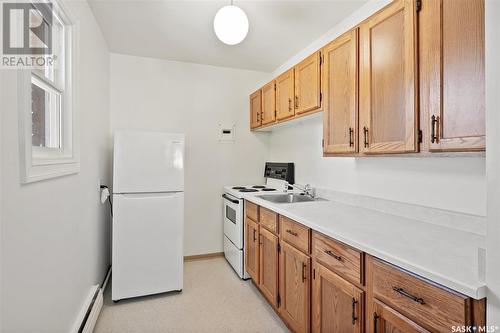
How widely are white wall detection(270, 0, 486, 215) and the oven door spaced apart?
0.78m

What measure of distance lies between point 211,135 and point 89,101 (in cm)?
155

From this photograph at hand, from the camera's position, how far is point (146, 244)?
241cm

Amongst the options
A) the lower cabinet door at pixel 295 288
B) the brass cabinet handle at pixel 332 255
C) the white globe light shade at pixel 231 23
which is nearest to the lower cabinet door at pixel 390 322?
the brass cabinet handle at pixel 332 255

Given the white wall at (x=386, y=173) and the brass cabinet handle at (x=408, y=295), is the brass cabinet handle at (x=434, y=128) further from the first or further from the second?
the brass cabinet handle at (x=408, y=295)

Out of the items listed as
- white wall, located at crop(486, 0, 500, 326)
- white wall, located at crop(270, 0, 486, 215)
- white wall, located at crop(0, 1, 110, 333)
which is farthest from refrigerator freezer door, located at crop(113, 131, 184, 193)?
white wall, located at crop(486, 0, 500, 326)

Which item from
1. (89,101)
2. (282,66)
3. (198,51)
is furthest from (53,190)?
(282,66)

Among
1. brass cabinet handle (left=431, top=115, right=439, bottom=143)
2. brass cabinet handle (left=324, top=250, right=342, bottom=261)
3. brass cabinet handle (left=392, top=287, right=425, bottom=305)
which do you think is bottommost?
brass cabinet handle (left=392, top=287, right=425, bottom=305)

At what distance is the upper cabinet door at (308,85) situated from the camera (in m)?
2.10

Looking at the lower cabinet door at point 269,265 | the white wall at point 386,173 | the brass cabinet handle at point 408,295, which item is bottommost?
the lower cabinet door at point 269,265

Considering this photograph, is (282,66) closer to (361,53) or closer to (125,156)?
(361,53)

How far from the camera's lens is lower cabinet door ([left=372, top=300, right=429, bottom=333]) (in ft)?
3.20

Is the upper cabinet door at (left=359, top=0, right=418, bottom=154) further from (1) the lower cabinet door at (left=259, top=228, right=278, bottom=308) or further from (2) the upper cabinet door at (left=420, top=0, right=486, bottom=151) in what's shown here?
(1) the lower cabinet door at (left=259, top=228, right=278, bottom=308)

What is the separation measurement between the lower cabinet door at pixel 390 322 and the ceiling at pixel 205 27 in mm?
2112

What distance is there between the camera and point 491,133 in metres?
0.84
